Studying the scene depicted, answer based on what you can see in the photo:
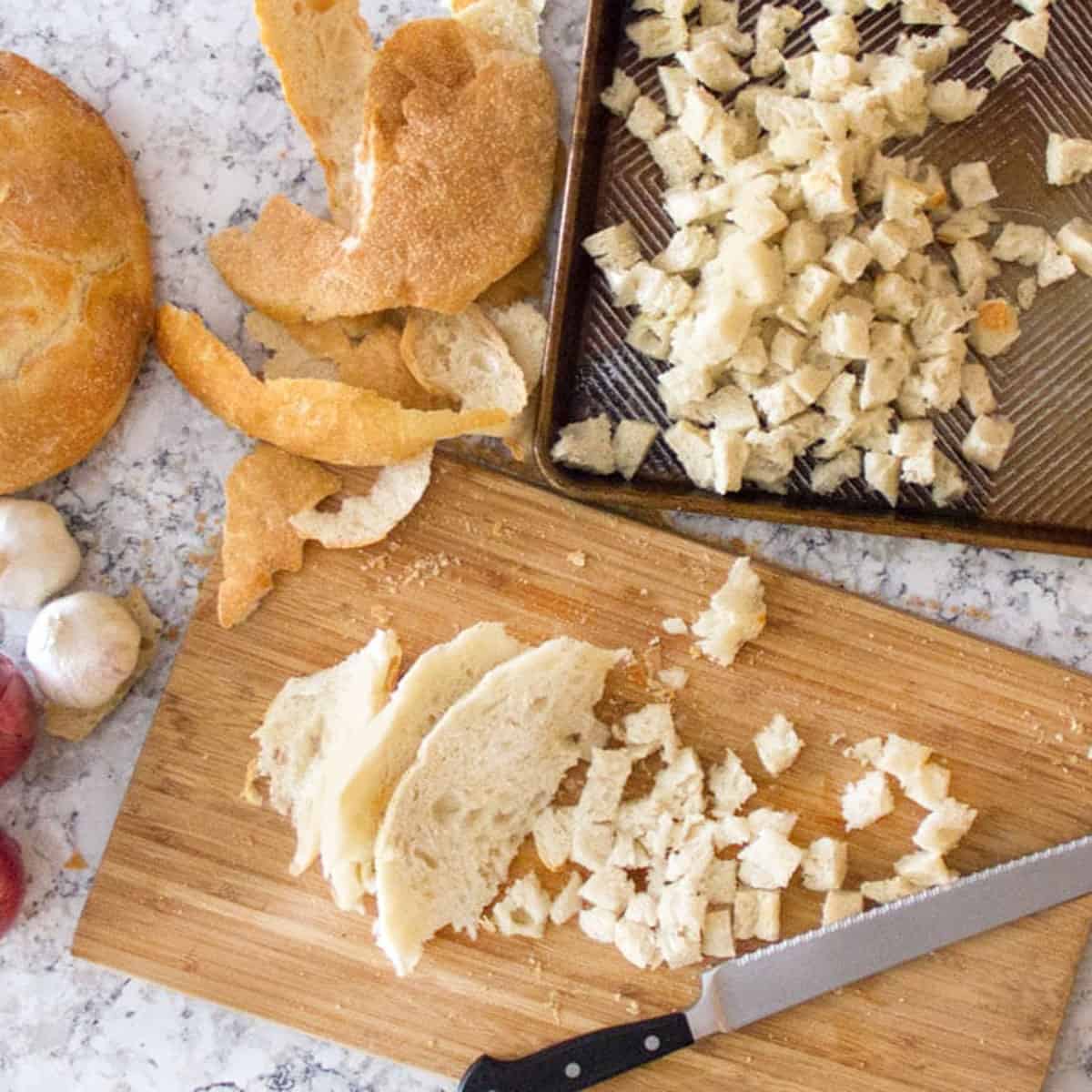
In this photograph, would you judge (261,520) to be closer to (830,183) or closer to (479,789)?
(479,789)

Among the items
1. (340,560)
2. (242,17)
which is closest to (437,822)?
(340,560)

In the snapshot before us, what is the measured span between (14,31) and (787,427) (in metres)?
1.34

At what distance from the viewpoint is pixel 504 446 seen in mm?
1996

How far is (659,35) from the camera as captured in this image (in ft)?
6.21

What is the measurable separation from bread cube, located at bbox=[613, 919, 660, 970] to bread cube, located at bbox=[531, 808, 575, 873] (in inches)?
5.0

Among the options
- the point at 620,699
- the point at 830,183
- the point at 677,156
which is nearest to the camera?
the point at 830,183

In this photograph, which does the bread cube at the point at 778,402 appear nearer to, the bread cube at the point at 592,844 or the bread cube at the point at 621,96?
the bread cube at the point at 621,96

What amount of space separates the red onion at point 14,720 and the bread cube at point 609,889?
85 centimetres

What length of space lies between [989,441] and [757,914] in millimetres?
Answer: 754

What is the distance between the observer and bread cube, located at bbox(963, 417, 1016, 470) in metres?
1.87

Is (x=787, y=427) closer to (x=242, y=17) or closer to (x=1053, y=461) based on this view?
(x=1053, y=461)

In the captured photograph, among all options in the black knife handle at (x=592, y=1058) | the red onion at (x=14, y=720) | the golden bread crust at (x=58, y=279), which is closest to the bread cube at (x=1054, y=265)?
the black knife handle at (x=592, y=1058)

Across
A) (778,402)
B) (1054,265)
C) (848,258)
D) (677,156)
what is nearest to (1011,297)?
(1054,265)

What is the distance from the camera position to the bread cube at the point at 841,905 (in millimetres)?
1898
